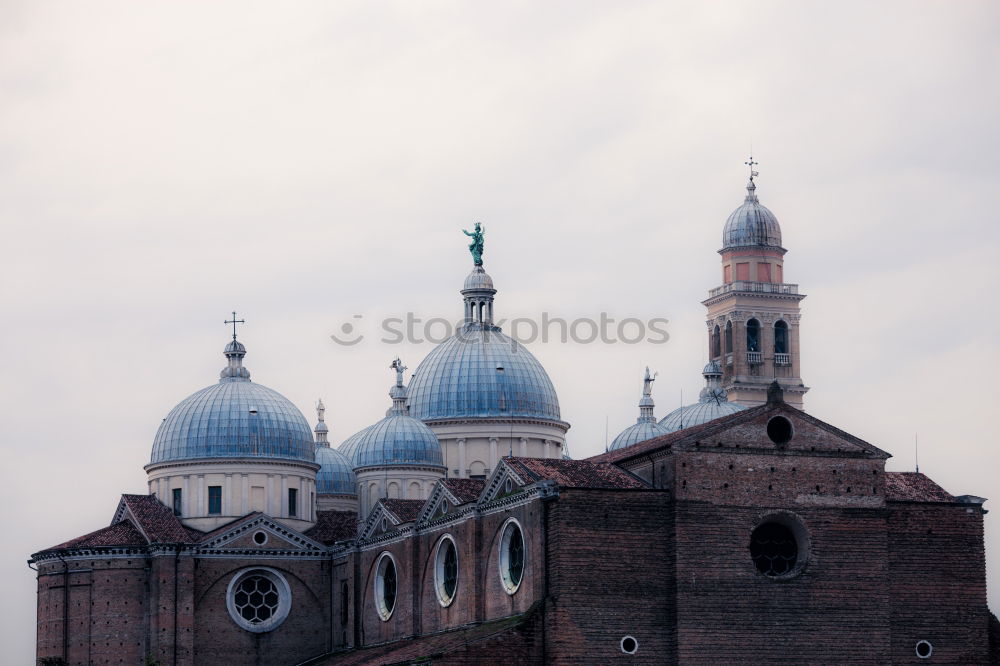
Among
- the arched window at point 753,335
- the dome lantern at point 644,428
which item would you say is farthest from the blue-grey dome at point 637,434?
the arched window at point 753,335

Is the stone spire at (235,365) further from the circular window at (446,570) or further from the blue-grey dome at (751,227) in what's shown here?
the blue-grey dome at (751,227)

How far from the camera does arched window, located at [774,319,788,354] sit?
128 m

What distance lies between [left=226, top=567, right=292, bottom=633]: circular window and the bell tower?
42180 mm

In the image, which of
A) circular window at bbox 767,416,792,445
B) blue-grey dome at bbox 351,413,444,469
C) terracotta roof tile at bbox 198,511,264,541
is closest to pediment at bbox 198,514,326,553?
terracotta roof tile at bbox 198,511,264,541

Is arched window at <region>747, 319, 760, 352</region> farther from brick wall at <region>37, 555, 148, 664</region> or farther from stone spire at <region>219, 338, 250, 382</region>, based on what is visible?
brick wall at <region>37, 555, 148, 664</region>

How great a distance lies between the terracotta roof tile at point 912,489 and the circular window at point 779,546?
448 cm

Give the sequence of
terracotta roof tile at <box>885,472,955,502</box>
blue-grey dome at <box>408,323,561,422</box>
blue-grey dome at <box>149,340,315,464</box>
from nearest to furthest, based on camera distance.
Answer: terracotta roof tile at <box>885,472,955,502</box> → blue-grey dome at <box>149,340,315,464</box> → blue-grey dome at <box>408,323,561,422</box>

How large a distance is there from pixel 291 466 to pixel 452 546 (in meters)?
13.5

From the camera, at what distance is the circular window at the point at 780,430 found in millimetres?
76000

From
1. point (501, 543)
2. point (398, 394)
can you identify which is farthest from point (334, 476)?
point (501, 543)

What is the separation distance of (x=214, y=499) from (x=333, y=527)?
600cm

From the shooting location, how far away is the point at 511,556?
77312 mm

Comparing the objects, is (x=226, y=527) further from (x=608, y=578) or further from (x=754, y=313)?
(x=754, y=313)

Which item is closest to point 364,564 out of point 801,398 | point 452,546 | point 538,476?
point 452,546
